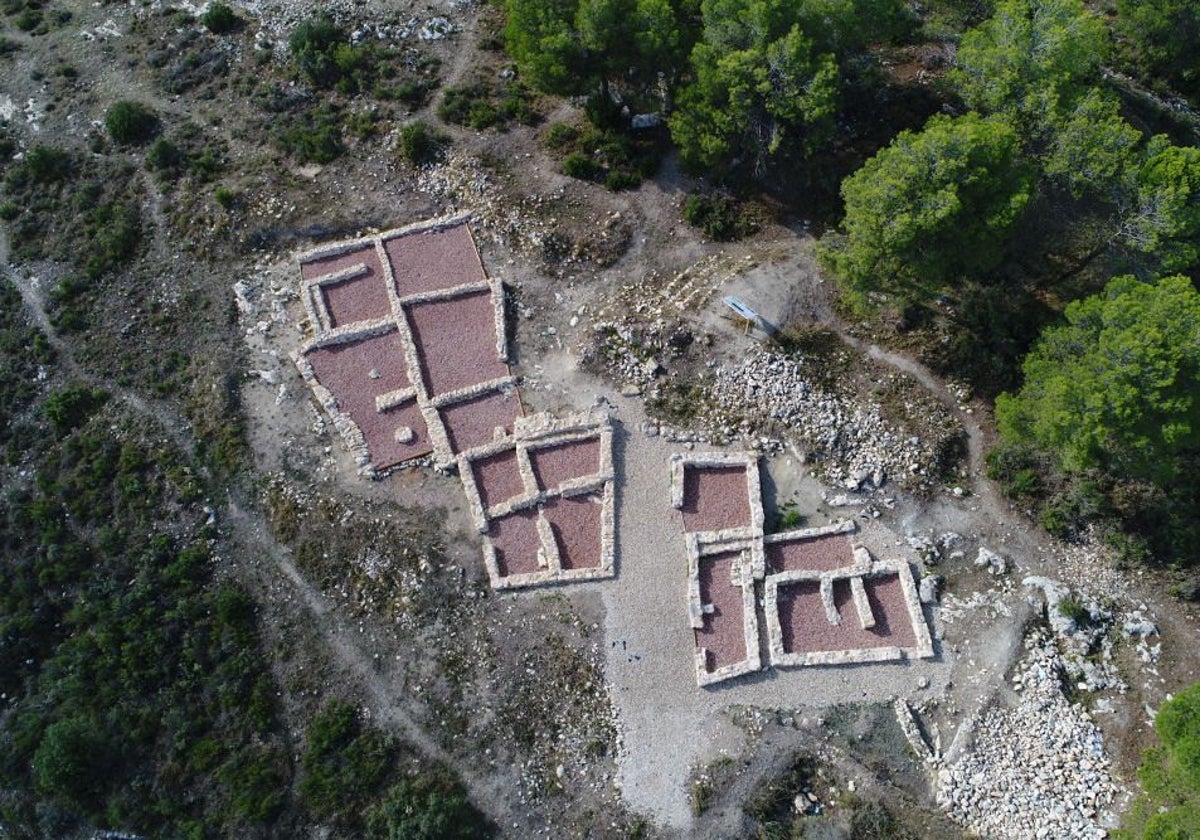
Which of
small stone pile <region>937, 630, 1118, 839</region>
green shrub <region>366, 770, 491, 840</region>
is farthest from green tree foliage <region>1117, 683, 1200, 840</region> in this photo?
green shrub <region>366, 770, 491, 840</region>

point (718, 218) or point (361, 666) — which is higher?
point (718, 218)

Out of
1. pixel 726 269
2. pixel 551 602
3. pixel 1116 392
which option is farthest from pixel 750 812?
pixel 726 269

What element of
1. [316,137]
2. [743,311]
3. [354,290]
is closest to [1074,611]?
[743,311]

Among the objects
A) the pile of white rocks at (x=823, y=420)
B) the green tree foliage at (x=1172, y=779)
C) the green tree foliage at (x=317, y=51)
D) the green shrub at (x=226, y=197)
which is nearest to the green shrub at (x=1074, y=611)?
the green tree foliage at (x=1172, y=779)

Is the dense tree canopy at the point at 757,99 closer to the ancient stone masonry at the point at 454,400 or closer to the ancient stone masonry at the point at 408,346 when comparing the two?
the ancient stone masonry at the point at 454,400

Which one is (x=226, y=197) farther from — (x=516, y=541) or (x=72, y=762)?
(x=72, y=762)

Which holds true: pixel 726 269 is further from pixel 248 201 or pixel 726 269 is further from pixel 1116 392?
pixel 248 201
